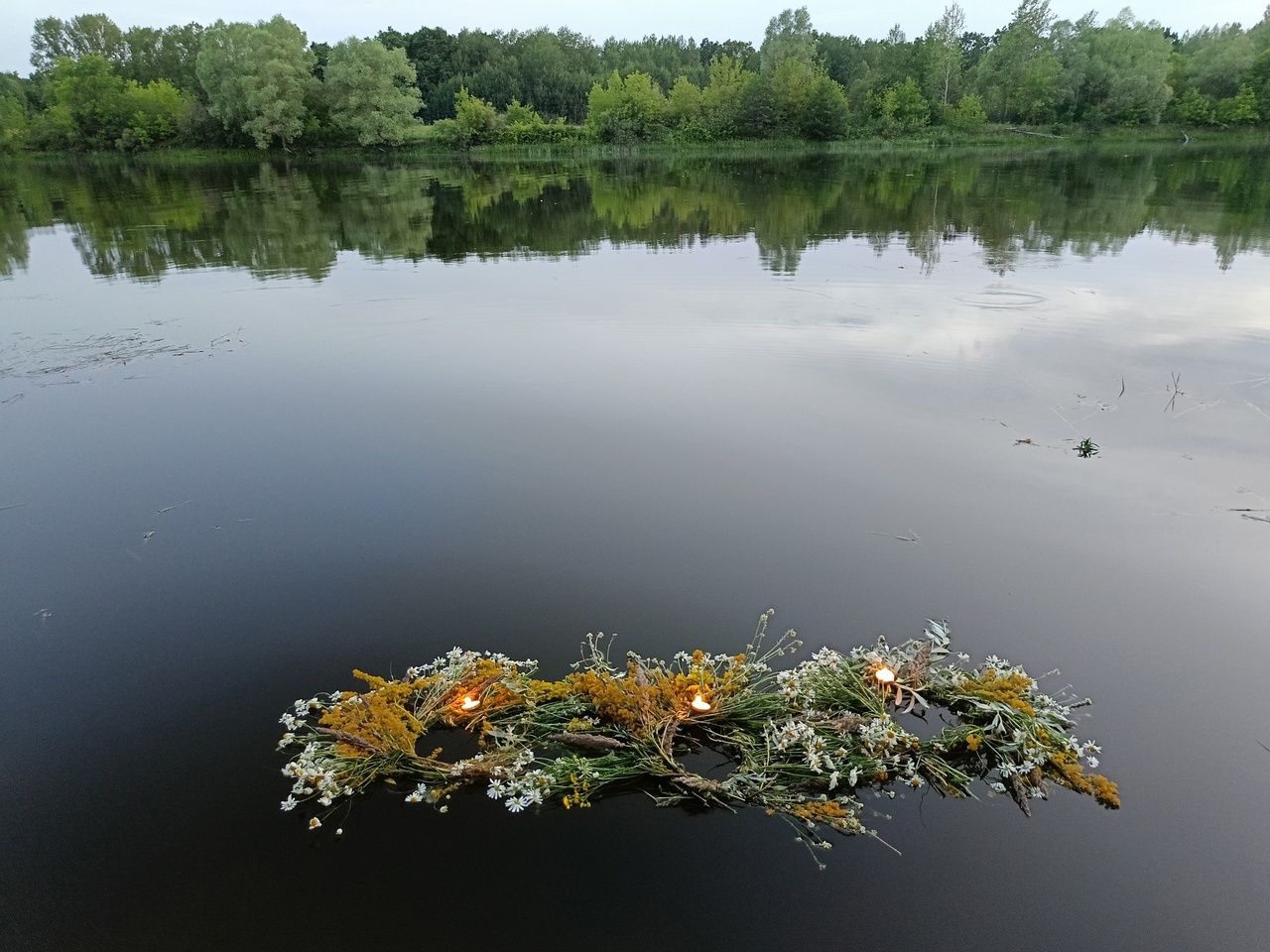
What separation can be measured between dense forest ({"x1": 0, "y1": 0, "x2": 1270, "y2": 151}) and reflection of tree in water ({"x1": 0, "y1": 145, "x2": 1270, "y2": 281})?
61.0 ft

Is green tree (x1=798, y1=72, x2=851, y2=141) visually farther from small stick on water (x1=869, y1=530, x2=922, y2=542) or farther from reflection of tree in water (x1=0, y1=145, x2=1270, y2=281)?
small stick on water (x1=869, y1=530, x2=922, y2=542)

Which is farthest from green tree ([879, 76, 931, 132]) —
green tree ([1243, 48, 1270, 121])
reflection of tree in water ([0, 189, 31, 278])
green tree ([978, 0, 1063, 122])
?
reflection of tree in water ([0, 189, 31, 278])

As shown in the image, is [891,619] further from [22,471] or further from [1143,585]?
[22,471]

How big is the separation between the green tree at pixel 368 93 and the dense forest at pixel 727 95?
4.9 inches

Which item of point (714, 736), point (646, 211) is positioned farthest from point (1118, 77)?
point (714, 736)

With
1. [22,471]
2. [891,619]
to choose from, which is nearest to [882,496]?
[891,619]

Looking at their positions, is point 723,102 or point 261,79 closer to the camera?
point 261,79

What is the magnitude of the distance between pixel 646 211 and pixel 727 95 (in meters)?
46.8

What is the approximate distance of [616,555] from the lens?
640 centimetres

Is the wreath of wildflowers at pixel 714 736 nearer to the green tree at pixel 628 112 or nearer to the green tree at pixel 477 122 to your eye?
the green tree at pixel 628 112

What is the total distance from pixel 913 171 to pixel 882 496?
125 feet

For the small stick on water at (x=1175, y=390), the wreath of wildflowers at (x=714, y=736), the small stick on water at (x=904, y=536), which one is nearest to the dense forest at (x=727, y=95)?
the small stick on water at (x=1175, y=390)

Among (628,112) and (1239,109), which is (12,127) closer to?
(628,112)

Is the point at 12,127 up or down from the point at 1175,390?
up
